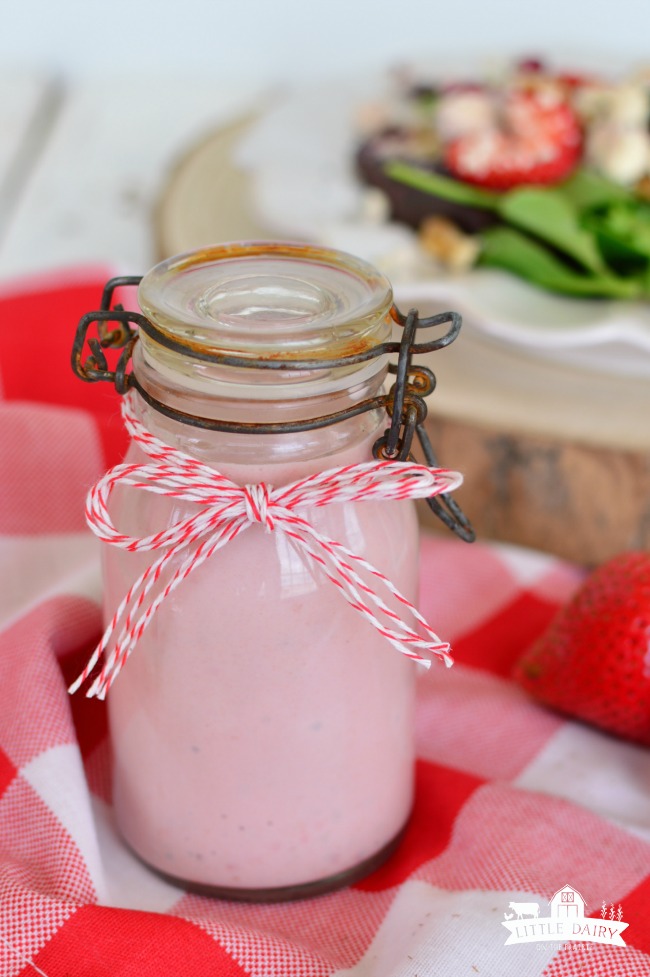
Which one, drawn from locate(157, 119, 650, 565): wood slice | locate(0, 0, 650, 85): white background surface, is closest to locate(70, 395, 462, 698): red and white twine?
locate(157, 119, 650, 565): wood slice

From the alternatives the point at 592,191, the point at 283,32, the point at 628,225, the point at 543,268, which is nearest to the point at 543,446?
the point at 543,268

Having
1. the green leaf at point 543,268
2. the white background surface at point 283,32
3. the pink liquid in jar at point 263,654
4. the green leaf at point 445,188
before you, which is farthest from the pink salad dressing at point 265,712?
the white background surface at point 283,32

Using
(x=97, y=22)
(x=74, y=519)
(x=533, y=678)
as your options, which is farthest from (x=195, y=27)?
(x=533, y=678)

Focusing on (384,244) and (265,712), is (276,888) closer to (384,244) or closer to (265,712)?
→ (265,712)

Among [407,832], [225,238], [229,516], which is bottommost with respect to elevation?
[407,832]

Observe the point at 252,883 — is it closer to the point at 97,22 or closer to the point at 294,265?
the point at 294,265

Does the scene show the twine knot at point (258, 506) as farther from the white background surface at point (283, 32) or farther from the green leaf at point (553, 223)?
the white background surface at point (283, 32)
